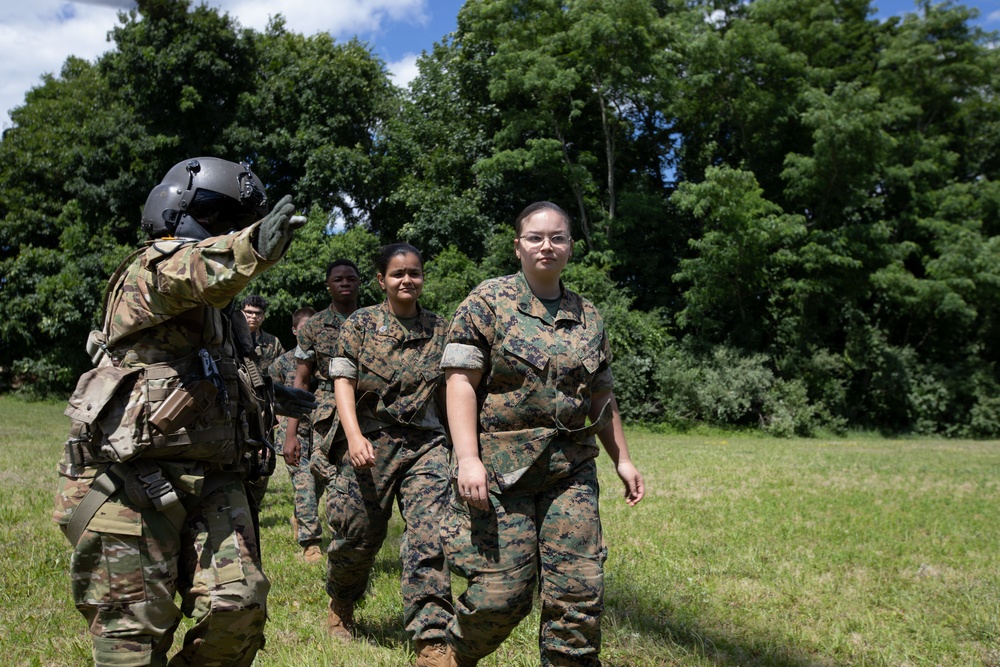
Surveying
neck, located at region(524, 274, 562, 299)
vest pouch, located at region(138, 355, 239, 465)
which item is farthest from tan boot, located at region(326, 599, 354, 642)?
neck, located at region(524, 274, 562, 299)

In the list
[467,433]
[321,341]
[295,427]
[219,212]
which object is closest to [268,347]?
[295,427]

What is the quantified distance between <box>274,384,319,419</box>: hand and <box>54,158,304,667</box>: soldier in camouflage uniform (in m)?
0.69

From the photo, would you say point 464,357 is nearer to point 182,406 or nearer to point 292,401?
point 292,401

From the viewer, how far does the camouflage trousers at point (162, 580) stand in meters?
3.00

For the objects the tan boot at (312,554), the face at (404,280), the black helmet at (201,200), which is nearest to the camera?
the black helmet at (201,200)

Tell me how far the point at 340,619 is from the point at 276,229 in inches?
119

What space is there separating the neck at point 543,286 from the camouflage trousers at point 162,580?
1.60m

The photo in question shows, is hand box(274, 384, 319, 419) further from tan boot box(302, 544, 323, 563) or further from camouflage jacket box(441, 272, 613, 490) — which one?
tan boot box(302, 544, 323, 563)

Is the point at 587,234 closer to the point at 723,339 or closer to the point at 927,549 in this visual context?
the point at 723,339

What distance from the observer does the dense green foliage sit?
23422mm

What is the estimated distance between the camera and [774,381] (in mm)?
22875

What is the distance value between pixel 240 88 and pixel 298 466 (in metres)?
23.6

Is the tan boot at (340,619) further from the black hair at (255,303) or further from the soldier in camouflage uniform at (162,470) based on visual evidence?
the black hair at (255,303)

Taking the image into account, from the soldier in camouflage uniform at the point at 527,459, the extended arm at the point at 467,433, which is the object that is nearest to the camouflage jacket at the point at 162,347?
the extended arm at the point at 467,433
